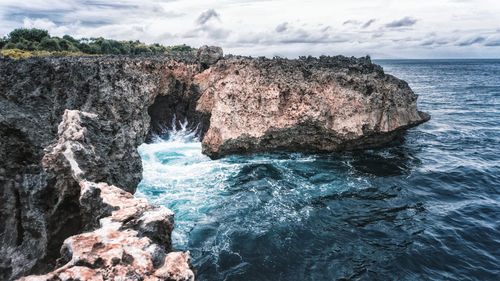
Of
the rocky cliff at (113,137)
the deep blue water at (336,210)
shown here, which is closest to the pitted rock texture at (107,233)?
the rocky cliff at (113,137)

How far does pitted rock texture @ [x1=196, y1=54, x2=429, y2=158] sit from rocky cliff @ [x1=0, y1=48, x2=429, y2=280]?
0.08 meters

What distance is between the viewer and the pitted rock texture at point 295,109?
20.1 meters

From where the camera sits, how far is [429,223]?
44.2 ft

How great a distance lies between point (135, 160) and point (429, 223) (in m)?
13.8

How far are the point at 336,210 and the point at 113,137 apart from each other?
36.1 ft

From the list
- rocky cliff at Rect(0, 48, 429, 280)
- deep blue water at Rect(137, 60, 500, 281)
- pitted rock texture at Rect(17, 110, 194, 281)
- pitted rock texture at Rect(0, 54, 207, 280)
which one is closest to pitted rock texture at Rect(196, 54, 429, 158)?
rocky cliff at Rect(0, 48, 429, 280)

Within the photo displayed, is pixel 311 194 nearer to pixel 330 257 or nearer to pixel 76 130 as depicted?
pixel 330 257

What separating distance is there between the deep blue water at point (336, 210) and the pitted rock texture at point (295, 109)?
132cm

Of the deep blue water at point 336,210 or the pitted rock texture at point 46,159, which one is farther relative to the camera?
the deep blue water at point 336,210

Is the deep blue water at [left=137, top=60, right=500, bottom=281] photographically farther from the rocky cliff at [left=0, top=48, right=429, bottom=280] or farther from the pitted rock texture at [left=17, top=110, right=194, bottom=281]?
the pitted rock texture at [left=17, top=110, right=194, bottom=281]

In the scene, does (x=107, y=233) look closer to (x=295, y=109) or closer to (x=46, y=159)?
(x=46, y=159)

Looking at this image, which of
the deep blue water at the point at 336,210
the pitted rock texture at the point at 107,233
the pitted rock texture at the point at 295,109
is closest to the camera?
the pitted rock texture at the point at 107,233

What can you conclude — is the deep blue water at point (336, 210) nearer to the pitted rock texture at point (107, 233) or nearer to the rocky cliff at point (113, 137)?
the rocky cliff at point (113, 137)

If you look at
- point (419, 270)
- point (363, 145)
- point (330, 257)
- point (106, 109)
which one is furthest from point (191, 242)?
point (363, 145)
